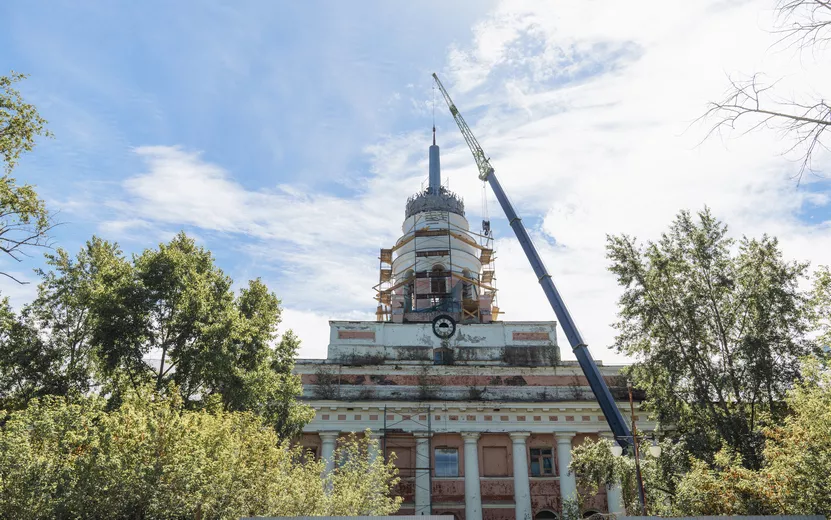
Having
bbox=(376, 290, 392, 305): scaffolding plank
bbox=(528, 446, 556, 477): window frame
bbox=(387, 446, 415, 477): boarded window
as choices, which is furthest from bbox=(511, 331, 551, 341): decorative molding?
bbox=(376, 290, 392, 305): scaffolding plank

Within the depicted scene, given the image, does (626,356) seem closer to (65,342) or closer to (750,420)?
(750,420)

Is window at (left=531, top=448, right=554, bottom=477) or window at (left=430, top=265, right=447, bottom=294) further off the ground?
window at (left=430, top=265, right=447, bottom=294)

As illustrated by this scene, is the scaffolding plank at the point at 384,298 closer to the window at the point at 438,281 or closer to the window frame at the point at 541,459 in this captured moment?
the window at the point at 438,281

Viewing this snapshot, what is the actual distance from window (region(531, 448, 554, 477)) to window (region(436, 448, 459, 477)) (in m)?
3.44

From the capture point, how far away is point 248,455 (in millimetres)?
14805

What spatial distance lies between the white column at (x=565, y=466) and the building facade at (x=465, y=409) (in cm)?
4

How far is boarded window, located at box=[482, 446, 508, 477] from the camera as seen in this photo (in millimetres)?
26234

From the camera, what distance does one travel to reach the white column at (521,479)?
25141mm

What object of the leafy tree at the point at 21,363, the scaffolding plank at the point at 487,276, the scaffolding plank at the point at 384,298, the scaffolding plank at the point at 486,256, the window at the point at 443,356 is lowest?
the leafy tree at the point at 21,363

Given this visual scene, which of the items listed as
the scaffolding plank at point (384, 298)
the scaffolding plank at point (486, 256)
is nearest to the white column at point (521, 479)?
the scaffolding plank at point (384, 298)

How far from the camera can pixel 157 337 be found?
18.7 m

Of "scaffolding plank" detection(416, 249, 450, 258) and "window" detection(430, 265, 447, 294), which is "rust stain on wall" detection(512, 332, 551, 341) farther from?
"scaffolding plank" detection(416, 249, 450, 258)

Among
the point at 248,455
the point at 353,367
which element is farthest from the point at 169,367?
the point at 353,367

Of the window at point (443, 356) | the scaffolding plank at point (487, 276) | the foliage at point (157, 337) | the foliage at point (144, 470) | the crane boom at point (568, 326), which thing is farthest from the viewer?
the scaffolding plank at point (487, 276)
